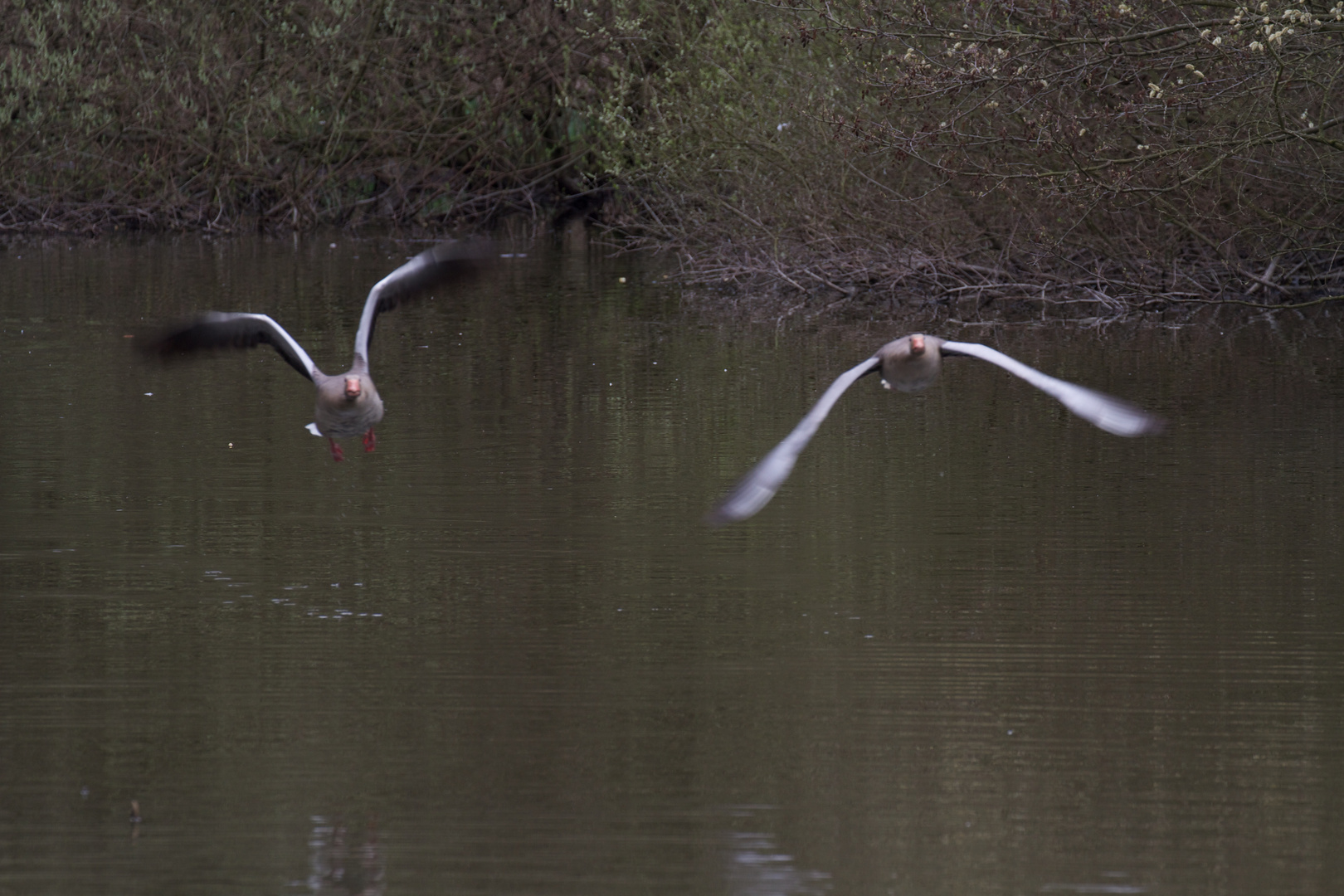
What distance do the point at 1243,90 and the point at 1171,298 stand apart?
413 cm

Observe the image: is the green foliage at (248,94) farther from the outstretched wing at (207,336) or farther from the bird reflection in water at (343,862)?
the bird reflection in water at (343,862)

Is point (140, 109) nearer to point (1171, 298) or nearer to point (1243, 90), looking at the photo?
point (1171, 298)

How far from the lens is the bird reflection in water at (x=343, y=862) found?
593 cm

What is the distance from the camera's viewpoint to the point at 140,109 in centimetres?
3162

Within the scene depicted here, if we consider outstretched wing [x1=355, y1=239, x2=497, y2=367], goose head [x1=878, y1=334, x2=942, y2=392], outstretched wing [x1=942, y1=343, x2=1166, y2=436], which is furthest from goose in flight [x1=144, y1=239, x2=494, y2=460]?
outstretched wing [x1=942, y1=343, x2=1166, y2=436]

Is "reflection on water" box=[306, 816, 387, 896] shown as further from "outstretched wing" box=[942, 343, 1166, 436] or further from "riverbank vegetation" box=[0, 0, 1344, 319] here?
"riverbank vegetation" box=[0, 0, 1344, 319]

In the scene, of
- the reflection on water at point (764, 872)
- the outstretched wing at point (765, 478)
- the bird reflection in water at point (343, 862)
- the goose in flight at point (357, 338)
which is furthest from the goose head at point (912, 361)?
the bird reflection in water at point (343, 862)

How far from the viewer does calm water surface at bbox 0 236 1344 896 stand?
6.27m

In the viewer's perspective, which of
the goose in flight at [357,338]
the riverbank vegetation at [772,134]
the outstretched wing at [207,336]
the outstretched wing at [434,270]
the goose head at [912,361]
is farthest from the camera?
the riverbank vegetation at [772,134]

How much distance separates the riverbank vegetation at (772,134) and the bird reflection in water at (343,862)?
30.8ft

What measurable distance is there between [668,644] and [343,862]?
8.26 ft

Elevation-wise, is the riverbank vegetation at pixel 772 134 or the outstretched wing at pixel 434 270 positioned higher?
the riverbank vegetation at pixel 772 134

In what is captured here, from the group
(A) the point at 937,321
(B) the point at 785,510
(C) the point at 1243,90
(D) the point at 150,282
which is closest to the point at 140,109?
(D) the point at 150,282

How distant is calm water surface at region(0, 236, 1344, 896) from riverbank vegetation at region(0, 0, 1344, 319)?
2.48 metres
